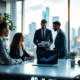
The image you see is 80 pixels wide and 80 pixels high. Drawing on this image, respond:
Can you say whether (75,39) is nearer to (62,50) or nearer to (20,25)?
(62,50)

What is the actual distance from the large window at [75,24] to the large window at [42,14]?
0.73 feet

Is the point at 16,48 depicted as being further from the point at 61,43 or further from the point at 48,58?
the point at 61,43

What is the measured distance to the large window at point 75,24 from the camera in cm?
521

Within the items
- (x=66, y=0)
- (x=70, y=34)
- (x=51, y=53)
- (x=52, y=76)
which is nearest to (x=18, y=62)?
(x=51, y=53)

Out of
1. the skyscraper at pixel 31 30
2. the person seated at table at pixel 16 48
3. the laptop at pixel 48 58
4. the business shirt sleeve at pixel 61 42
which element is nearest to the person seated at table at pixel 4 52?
the laptop at pixel 48 58

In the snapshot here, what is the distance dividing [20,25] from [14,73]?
459cm

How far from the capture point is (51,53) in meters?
2.31

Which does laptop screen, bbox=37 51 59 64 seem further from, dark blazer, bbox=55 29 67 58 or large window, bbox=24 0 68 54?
large window, bbox=24 0 68 54

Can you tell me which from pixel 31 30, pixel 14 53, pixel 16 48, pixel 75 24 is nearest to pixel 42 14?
pixel 31 30

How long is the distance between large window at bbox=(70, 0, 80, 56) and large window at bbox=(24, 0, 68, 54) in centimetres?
22

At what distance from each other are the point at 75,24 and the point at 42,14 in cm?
141

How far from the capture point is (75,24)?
5258 millimetres

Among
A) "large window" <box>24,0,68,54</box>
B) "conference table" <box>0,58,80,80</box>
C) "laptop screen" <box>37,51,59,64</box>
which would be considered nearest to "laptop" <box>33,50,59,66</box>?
"laptop screen" <box>37,51,59,64</box>

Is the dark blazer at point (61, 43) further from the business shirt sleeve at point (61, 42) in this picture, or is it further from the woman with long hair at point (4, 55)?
the woman with long hair at point (4, 55)
